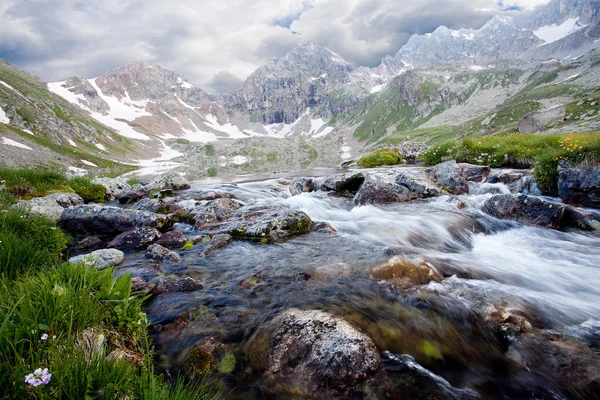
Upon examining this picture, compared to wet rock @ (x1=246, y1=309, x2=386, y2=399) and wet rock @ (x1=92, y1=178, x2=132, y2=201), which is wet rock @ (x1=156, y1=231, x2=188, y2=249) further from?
wet rock @ (x1=92, y1=178, x2=132, y2=201)

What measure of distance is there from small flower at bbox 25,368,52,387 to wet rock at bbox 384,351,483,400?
12.9 feet

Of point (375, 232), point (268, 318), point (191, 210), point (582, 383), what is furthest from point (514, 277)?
point (191, 210)

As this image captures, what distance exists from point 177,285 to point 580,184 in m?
16.4

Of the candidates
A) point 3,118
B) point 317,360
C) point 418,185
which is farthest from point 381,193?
point 3,118

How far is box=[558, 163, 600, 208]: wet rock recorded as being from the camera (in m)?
12.4

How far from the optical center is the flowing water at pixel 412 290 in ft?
16.9

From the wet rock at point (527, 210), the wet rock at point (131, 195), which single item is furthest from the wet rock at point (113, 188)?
the wet rock at point (527, 210)

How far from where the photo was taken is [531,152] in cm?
1902

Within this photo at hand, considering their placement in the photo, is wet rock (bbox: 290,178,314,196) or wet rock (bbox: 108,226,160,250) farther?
wet rock (bbox: 290,178,314,196)

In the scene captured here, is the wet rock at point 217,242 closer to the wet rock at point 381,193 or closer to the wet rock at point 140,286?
the wet rock at point 140,286

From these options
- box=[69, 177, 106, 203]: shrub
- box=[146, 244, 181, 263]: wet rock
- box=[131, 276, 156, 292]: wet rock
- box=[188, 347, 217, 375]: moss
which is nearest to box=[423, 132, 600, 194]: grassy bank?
box=[188, 347, 217, 375]: moss

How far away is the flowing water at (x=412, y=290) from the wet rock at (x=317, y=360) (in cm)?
40

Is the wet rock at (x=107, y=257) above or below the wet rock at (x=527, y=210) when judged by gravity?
below

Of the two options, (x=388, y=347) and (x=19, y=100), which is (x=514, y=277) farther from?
(x=19, y=100)
